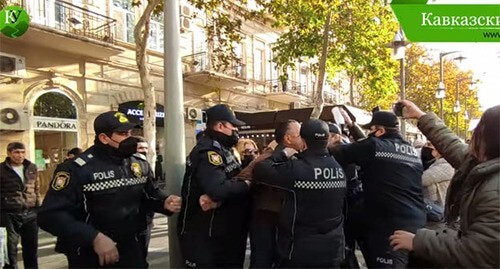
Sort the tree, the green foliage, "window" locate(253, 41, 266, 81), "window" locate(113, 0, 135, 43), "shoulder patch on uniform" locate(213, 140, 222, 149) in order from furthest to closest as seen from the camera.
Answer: the tree < "window" locate(253, 41, 266, 81) < "window" locate(113, 0, 135, 43) < the green foliage < "shoulder patch on uniform" locate(213, 140, 222, 149)

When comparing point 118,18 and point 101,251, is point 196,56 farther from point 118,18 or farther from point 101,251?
point 101,251

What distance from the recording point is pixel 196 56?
69.9 feet

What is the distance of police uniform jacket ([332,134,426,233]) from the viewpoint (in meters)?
4.18

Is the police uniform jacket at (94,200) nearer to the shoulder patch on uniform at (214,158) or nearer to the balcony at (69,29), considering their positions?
the shoulder patch on uniform at (214,158)

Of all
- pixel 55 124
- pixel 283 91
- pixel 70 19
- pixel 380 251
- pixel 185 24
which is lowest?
pixel 380 251

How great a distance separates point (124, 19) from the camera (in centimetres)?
1769

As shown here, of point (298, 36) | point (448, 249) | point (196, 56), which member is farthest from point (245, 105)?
point (448, 249)

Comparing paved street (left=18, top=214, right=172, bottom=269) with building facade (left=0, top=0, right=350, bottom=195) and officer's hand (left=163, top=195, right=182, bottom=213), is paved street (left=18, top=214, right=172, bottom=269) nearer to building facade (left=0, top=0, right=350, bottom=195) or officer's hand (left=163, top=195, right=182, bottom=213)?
officer's hand (left=163, top=195, right=182, bottom=213)

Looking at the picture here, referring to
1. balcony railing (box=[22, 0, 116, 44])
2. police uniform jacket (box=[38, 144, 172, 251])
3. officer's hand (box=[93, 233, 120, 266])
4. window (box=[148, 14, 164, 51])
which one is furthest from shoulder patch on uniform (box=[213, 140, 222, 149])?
window (box=[148, 14, 164, 51])

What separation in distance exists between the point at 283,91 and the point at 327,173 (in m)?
24.6

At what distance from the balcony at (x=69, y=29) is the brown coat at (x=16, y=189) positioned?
796cm

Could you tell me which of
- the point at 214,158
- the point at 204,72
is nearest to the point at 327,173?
the point at 214,158

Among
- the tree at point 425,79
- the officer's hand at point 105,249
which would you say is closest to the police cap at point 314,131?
the officer's hand at point 105,249

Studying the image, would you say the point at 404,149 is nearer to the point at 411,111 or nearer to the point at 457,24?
the point at 411,111
